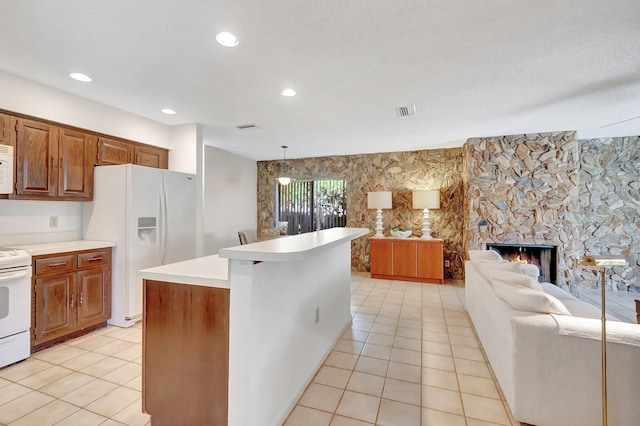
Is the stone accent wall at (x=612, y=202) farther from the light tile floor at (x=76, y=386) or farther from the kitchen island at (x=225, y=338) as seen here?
the light tile floor at (x=76, y=386)

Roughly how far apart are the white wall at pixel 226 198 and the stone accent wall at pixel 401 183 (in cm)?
121

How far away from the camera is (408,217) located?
19.4ft

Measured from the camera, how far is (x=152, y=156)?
4.00 metres

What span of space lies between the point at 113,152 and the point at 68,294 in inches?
67.8

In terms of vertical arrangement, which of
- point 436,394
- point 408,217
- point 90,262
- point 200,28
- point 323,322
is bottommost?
point 436,394

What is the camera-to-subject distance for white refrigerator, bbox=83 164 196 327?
3160 millimetres

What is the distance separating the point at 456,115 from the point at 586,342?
9.50 feet

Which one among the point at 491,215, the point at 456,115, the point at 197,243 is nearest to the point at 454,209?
the point at 491,215

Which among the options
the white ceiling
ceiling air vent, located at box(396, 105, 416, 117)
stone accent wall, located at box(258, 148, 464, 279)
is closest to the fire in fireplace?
stone accent wall, located at box(258, 148, 464, 279)

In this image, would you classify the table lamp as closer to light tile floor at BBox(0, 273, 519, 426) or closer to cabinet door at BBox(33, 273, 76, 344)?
light tile floor at BBox(0, 273, 519, 426)

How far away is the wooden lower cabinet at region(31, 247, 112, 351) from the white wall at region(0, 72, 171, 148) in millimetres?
1438

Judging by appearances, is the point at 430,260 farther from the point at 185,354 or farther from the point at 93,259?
the point at 93,259

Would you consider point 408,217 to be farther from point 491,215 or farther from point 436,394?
point 436,394

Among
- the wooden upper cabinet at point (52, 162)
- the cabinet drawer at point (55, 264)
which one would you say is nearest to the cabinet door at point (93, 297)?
the cabinet drawer at point (55, 264)
